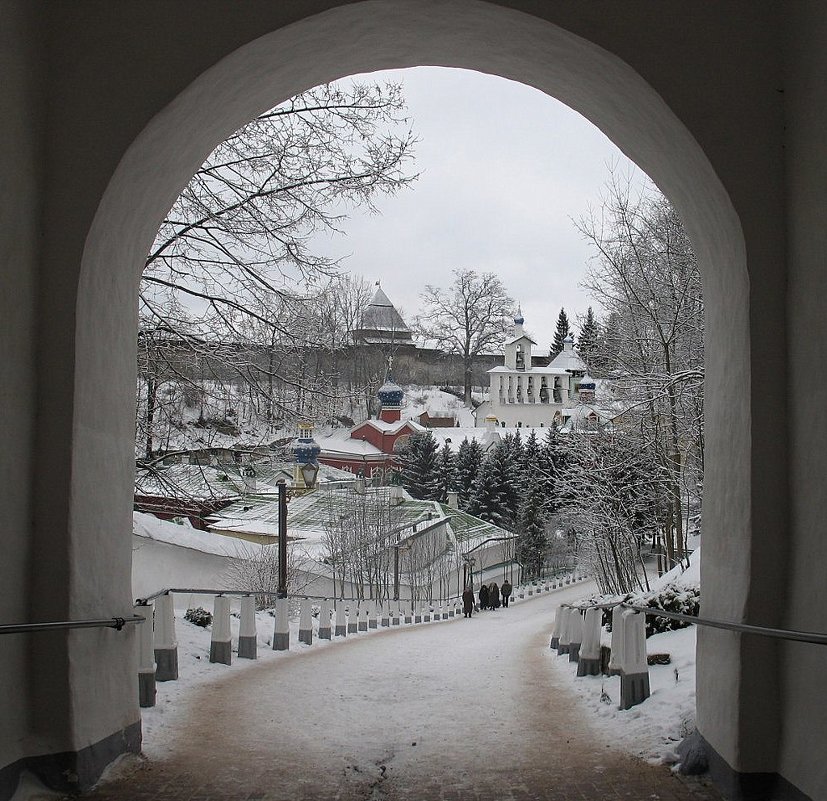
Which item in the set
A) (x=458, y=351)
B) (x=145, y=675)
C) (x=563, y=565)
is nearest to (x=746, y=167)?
(x=145, y=675)

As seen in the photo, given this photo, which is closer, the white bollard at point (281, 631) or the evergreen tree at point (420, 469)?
the white bollard at point (281, 631)

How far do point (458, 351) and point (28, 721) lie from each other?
80696 millimetres

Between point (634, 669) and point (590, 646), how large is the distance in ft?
7.70

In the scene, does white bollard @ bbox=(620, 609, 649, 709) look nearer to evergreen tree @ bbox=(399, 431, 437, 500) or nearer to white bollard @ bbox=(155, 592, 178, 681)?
white bollard @ bbox=(155, 592, 178, 681)

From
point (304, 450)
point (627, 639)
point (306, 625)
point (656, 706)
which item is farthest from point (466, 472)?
point (656, 706)

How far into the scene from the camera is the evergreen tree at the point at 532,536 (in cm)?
4612

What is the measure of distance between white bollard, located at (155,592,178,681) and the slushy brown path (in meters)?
0.42

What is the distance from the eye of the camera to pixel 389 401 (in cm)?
6781

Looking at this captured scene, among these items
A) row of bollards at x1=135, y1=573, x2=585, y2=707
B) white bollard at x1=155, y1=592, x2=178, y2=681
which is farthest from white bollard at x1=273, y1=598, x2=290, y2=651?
white bollard at x1=155, y1=592, x2=178, y2=681

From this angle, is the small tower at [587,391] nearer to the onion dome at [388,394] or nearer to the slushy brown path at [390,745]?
the slushy brown path at [390,745]

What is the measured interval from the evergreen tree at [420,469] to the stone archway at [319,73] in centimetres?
5120

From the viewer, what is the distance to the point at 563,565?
4844cm

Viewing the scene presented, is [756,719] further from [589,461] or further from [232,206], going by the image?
[589,461]

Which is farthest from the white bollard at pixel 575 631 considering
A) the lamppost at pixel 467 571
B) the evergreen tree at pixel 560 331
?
the evergreen tree at pixel 560 331
